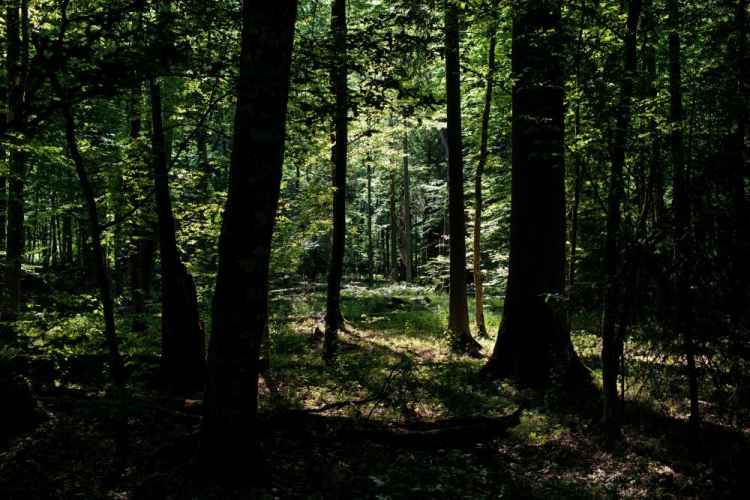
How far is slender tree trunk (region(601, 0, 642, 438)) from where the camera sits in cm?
505

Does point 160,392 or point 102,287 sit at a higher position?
point 102,287

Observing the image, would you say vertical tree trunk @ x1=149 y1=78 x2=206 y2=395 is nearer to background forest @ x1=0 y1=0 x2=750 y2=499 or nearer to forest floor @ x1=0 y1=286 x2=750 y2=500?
background forest @ x1=0 y1=0 x2=750 y2=499

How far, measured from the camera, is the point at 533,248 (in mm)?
8023

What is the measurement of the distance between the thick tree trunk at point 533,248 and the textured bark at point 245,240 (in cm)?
514

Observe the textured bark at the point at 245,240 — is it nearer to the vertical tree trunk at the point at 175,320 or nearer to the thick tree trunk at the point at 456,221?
the vertical tree trunk at the point at 175,320

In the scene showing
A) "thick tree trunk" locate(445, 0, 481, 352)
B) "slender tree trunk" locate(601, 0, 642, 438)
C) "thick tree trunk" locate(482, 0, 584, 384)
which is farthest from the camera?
"thick tree trunk" locate(445, 0, 481, 352)

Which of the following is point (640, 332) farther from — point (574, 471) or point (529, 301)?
point (529, 301)

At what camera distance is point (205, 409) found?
157 inches

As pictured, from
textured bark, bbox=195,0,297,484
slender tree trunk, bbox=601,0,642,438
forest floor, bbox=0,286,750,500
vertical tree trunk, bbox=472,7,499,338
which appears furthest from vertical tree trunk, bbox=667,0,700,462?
vertical tree trunk, bbox=472,7,499,338

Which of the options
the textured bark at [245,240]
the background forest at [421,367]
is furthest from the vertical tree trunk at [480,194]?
the textured bark at [245,240]

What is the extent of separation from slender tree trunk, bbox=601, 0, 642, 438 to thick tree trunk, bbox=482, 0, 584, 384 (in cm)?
215

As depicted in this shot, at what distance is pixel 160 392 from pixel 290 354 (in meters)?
4.51

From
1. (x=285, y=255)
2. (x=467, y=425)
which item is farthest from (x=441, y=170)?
(x=467, y=425)

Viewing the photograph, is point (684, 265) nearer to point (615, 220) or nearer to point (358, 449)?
point (615, 220)
